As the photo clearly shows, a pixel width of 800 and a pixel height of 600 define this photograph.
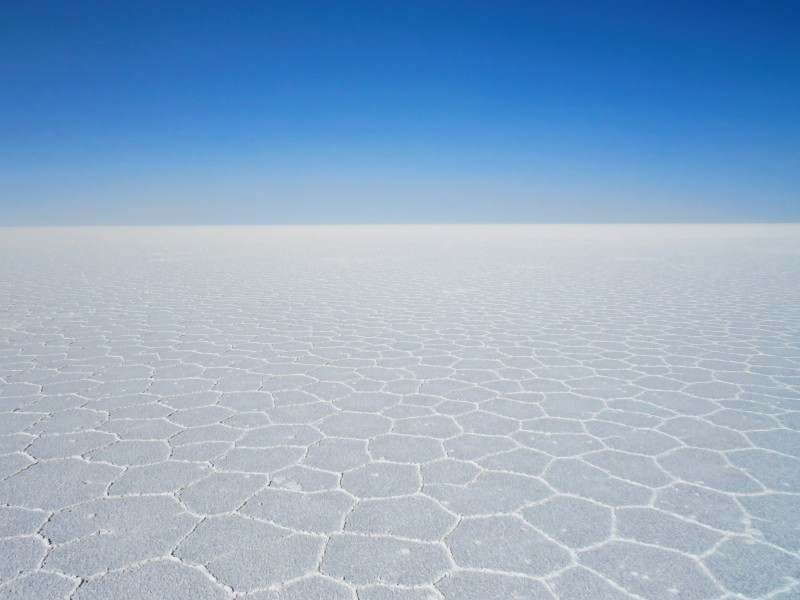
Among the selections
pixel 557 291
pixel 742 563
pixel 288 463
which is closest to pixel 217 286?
pixel 557 291

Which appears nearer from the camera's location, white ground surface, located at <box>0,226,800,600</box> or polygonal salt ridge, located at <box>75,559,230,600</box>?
polygonal salt ridge, located at <box>75,559,230,600</box>

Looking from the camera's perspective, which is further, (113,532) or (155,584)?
(113,532)

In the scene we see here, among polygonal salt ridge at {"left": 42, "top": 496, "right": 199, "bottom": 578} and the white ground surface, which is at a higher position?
polygonal salt ridge at {"left": 42, "top": 496, "right": 199, "bottom": 578}

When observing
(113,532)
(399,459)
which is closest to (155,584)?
(113,532)

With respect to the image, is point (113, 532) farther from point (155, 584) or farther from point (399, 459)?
point (399, 459)

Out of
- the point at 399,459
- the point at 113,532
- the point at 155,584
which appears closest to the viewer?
the point at 155,584

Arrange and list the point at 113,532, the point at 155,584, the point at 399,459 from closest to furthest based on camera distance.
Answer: the point at 155,584, the point at 113,532, the point at 399,459

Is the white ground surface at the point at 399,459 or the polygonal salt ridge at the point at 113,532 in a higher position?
the polygonal salt ridge at the point at 113,532

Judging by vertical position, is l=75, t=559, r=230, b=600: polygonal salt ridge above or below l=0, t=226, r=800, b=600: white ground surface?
Answer: above

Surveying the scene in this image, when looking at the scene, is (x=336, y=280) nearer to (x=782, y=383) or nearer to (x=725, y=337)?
(x=725, y=337)
